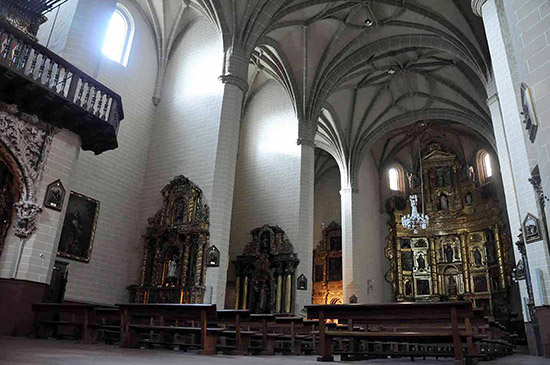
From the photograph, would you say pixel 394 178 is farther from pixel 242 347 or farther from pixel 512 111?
pixel 242 347

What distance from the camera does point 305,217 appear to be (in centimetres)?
1673

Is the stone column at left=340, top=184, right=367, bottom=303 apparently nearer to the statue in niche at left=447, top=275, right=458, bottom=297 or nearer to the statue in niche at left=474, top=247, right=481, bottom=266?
the statue in niche at left=447, top=275, right=458, bottom=297

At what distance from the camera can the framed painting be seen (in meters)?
12.3

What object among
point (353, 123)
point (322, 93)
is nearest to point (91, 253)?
point (322, 93)

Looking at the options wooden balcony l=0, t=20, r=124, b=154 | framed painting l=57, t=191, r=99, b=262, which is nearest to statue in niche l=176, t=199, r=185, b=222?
framed painting l=57, t=191, r=99, b=262

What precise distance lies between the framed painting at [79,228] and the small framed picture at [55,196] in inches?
136

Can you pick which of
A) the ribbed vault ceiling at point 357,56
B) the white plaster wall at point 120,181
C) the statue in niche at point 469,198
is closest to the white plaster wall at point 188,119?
the white plaster wall at point 120,181

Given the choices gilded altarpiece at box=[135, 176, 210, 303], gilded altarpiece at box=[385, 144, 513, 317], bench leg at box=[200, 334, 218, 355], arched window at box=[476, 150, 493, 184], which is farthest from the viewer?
arched window at box=[476, 150, 493, 184]

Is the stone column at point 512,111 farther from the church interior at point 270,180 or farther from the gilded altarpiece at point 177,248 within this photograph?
the gilded altarpiece at point 177,248

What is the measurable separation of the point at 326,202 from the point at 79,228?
16927 mm

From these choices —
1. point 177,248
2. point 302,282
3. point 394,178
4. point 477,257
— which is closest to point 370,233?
point 394,178

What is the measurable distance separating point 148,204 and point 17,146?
6.67 meters

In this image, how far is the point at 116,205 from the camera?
14234 millimetres

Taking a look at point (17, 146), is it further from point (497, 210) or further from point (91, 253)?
point (497, 210)
